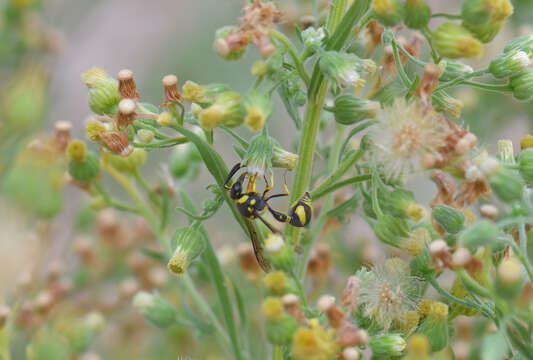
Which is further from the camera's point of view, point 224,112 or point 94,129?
point 94,129

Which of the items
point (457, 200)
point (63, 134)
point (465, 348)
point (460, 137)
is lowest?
point (465, 348)

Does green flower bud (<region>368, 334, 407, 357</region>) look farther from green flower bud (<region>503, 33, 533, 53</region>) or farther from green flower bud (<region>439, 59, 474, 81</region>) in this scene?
green flower bud (<region>503, 33, 533, 53</region>)

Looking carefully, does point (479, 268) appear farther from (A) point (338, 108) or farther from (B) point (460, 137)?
(A) point (338, 108)

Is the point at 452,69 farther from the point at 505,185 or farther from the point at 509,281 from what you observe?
the point at 509,281

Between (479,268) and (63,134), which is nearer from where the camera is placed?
(479,268)

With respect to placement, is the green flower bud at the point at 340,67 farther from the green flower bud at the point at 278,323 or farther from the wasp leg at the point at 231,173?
the green flower bud at the point at 278,323

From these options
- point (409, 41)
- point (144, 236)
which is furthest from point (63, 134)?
point (409, 41)

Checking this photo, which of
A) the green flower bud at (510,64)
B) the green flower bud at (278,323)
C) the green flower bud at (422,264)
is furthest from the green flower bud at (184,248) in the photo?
the green flower bud at (510,64)

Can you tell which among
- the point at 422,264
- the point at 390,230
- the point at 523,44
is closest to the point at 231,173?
the point at 390,230
